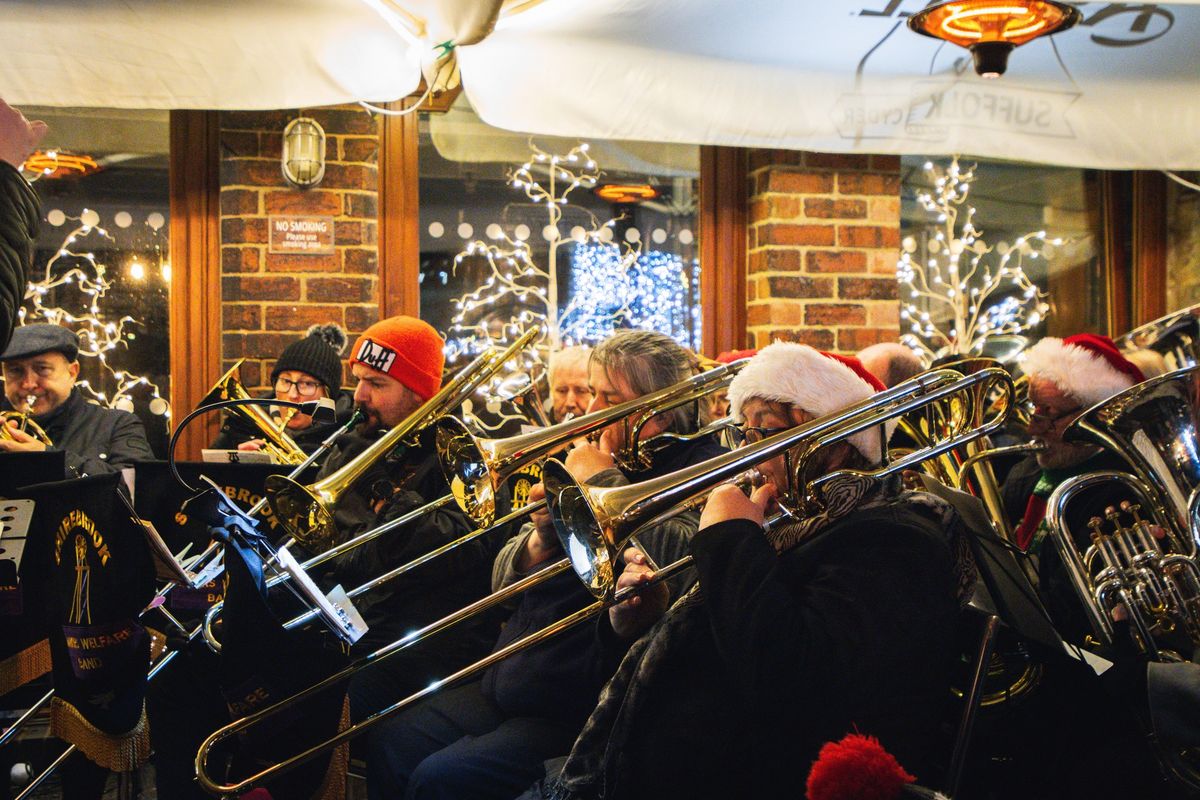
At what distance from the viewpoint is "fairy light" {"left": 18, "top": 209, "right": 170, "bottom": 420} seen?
5129 mm

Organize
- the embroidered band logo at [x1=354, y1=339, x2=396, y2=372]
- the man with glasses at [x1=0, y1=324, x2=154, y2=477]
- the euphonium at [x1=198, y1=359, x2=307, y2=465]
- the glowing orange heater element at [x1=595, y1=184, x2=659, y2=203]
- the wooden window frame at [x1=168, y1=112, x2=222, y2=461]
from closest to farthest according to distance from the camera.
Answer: the embroidered band logo at [x1=354, y1=339, x2=396, y2=372]
the euphonium at [x1=198, y1=359, x2=307, y2=465]
the man with glasses at [x1=0, y1=324, x2=154, y2=477]
the wooden window frame at [x1=168, y1=112, x2=222, y2=461]
the glowing orange heater element at [x1=595, y1=184, x2=659, y2=203]

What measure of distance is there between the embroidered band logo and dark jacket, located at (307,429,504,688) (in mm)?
386

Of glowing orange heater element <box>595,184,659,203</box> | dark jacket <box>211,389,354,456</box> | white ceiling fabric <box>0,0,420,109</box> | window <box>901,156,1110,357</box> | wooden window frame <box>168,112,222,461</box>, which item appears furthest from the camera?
window <box>901,156,1110,357</box>

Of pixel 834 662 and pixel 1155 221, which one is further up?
pixel 1155 221

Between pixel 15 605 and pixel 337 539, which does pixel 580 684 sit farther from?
pixel 15 605

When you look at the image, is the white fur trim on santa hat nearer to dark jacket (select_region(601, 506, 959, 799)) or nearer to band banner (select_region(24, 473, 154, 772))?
dark jacket (select_region(601, 506, 959, 799))

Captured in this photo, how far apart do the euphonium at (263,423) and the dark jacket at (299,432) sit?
3 cm

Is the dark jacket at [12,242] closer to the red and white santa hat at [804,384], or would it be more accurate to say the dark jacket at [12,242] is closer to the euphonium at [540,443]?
the euphonium at [540,443]

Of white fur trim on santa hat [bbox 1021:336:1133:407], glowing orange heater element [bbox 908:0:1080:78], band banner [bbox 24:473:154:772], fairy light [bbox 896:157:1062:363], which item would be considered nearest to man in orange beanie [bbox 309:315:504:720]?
band banner [bbox 24:473:154:772]

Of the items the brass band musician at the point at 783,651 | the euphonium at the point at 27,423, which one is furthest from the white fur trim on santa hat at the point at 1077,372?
the euphonium at the point at 27,423

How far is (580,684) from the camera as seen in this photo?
2875 mm

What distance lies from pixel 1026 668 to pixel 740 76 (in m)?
1.79

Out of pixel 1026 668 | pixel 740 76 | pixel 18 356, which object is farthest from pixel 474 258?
pixel 1026 668

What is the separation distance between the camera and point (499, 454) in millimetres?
3023
